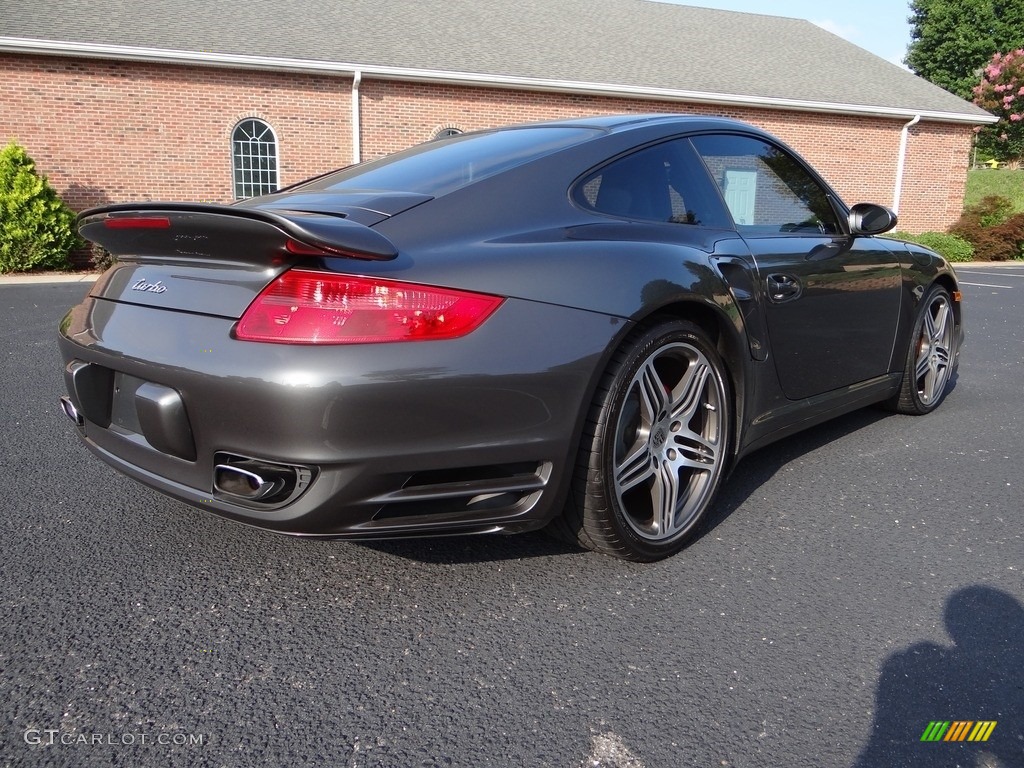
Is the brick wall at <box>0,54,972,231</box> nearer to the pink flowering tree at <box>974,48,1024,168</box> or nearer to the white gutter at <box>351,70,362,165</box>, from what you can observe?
the white gutter at <box>351,70,362,165</box>

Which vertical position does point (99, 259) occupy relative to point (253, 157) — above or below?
Result: below

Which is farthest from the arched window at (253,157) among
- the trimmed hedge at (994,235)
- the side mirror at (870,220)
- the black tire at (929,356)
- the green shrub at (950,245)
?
the trimmed hedge at (994,235)

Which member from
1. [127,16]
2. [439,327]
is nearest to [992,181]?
[127,16]

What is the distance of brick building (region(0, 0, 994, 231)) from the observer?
1441 centimetres

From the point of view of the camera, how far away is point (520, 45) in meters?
18.7

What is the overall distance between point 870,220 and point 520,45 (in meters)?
16.6

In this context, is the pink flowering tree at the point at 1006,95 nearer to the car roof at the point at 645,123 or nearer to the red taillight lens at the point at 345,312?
the car roof at the point at 645,123

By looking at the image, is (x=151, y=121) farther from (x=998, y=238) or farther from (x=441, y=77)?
(x=998, y=238)

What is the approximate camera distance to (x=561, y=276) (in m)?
2.30

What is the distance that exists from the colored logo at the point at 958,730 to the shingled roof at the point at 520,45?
15707mm

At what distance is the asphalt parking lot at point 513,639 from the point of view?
1798mm

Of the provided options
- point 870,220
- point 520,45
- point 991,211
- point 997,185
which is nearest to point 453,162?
point 870,220

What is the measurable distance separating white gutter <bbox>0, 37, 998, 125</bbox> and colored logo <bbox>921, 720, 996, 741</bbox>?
15.7m

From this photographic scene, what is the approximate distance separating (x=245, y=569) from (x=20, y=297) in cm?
900
